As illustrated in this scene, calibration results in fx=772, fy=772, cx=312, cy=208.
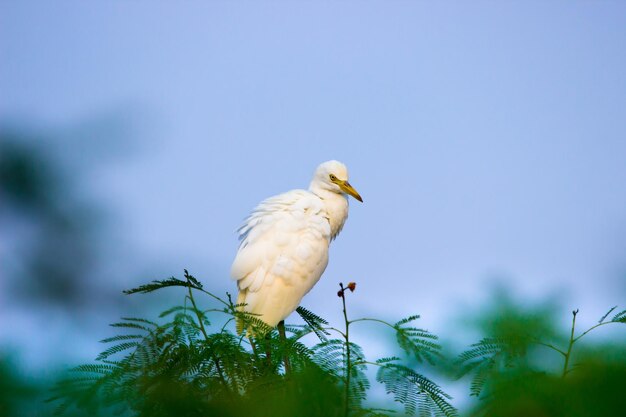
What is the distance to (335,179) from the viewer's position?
866 centimetres

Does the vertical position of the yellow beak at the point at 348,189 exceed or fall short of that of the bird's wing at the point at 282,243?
it exceeds it

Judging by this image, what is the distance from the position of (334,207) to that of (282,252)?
1.18 metres

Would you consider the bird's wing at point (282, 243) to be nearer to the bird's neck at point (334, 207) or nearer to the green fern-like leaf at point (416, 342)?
the bird's neck at point (334, 207)

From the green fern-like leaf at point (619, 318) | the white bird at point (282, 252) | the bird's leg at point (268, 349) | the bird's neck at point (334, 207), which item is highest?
the bird's neck at point (334, 207)

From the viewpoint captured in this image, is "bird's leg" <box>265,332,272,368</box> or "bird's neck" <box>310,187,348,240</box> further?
"bird's neck" <box>310,187,348,240</box>

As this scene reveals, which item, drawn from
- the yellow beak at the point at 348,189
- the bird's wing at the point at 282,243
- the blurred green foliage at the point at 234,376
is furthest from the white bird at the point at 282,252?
the blurred green foliage at the point at 234,376

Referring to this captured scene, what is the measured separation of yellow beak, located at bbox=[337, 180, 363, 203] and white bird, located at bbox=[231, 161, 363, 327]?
274 mm

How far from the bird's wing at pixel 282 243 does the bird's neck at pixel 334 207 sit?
0.24 metres

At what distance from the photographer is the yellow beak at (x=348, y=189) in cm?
858

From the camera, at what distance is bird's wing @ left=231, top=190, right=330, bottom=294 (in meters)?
7.33

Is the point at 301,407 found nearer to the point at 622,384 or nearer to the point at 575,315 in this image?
the point at 622,384

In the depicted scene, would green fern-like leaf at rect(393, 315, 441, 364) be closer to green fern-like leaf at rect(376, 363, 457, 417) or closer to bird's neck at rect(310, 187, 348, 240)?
green fern-like leaf at rect(376, 363, 457, 417)

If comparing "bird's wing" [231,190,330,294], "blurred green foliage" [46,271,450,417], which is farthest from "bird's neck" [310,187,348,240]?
"blurred green foliage" [46,271,450,417]

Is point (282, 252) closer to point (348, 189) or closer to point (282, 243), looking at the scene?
point (282, 243)
